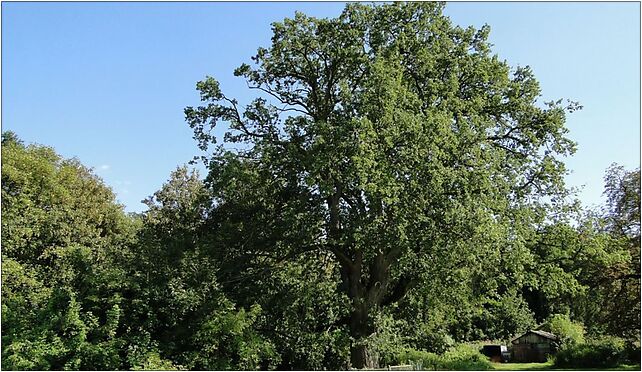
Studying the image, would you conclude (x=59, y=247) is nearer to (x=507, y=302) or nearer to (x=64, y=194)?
(x=64, y=194)

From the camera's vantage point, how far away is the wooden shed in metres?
38.3

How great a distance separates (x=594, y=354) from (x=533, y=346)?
35.1ft

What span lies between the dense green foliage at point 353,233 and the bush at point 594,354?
592cm

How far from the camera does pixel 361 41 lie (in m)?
19.4

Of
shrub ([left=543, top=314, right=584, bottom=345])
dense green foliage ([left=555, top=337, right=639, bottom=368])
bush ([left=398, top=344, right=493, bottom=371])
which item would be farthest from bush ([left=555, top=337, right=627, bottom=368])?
bush ([left=398, top=344, right=493, bottom=371])

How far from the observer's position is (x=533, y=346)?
39.4m

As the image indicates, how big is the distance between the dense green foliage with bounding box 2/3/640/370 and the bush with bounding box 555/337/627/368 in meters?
5.92

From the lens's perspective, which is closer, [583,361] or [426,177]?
[426,177]

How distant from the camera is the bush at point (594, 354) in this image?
2730cm

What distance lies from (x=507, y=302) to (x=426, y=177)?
8.75 meters

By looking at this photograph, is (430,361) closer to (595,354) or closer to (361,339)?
(361,339)

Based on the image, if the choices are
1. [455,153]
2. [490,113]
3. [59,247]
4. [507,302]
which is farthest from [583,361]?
[59,247]

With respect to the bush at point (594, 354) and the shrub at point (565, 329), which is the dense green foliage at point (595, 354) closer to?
the bush at point (594, 354)

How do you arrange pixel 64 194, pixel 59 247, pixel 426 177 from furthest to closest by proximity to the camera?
pixel 64 194 → pixel 59 247 → pixel 426 177
